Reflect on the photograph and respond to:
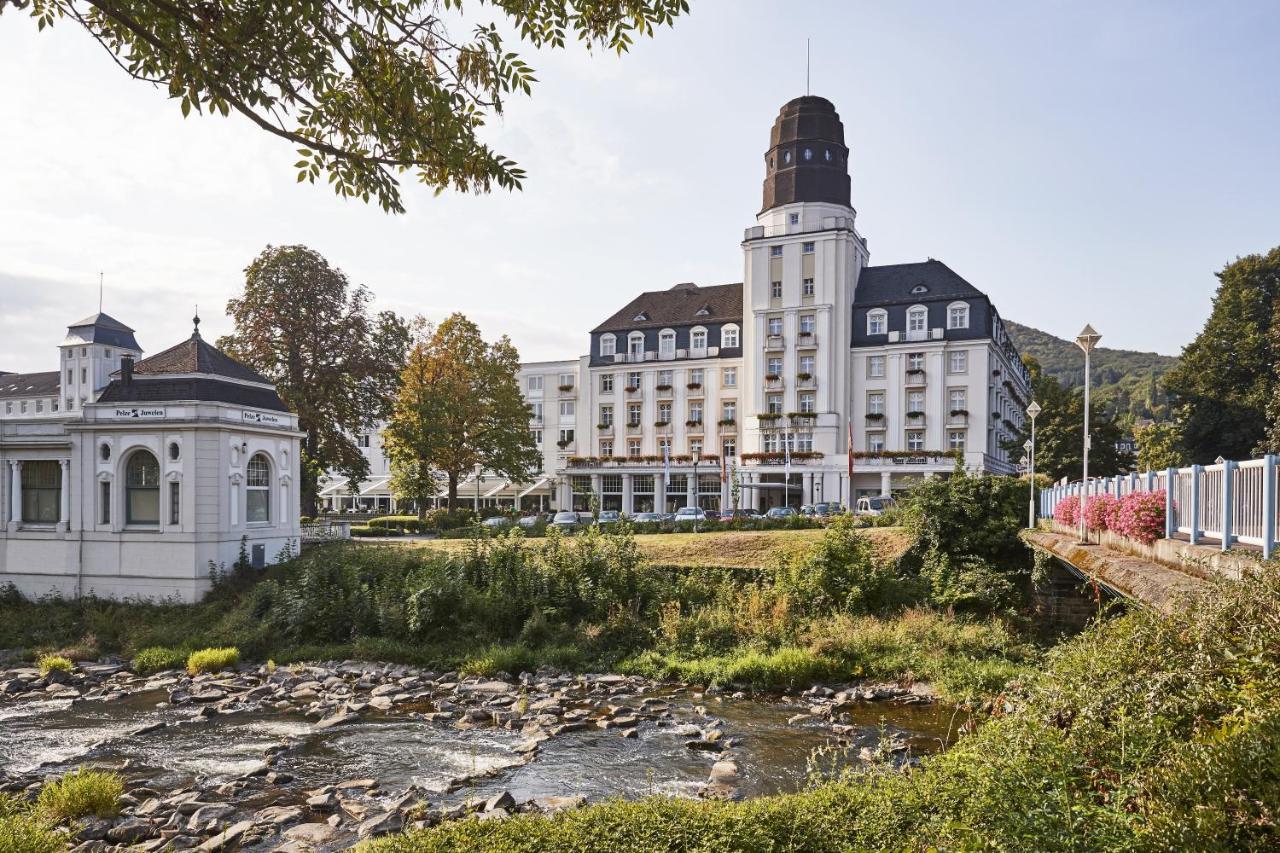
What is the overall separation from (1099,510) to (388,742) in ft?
48.6

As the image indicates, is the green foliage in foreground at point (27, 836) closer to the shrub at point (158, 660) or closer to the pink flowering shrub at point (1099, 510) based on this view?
the shrub at point (158, 660)

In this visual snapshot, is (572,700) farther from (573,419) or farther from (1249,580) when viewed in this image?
(573,419)

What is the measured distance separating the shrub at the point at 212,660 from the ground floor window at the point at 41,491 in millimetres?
11689

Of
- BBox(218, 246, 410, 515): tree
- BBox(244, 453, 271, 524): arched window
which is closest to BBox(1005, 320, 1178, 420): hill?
BBox(218, 246, 410, 515): tree

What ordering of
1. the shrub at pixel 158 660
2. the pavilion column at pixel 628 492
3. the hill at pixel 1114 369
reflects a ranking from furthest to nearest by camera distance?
the hill at pixel 1114 369, the pavilion column at pixel 628 492, the shrub at pixel 158 660

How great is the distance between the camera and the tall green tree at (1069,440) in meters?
54.2

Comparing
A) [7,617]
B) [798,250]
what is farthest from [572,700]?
[798,250]

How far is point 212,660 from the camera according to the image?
77.4 ft

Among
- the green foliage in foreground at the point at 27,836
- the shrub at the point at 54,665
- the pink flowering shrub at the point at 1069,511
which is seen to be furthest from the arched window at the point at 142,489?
the pink flowering shrub at the point at 1069,511

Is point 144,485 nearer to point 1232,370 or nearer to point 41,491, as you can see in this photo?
point 41,491

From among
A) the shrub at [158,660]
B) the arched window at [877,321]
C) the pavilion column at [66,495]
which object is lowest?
the shrub at [158,660]

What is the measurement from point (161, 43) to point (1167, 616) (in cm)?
1059

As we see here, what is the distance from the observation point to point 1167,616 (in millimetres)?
8672

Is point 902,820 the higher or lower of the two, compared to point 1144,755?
lower
